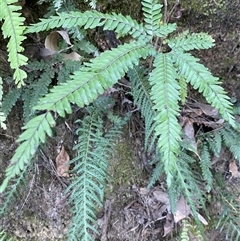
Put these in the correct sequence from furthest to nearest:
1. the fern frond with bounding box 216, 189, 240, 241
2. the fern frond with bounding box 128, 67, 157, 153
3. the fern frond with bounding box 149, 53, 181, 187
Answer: the fern frond with bounding box 216, 189, 240, 241, the fern frond with bounding box 128, 67, 157, 153, the fern frond with bounding box 149, 53, 181, 187

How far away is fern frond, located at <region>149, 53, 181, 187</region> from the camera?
1511mm

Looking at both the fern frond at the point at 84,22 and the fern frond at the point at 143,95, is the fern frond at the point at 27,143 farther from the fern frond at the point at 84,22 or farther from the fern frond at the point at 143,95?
the fern frond at the point at 143,95

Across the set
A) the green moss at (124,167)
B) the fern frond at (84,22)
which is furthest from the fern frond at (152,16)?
the green moss at (124,167)

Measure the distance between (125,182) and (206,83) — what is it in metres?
1.17

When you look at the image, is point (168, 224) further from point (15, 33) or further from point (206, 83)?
point (15, 33)

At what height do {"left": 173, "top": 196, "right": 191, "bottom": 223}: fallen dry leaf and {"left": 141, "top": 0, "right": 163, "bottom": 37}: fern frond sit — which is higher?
{"left": 141, "top": 0, "right": 163, "bottom": 37}: fern frond

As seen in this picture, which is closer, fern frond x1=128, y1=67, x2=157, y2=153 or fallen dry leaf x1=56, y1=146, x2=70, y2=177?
fern frond x1=128, y1=67, x2=157, y2=153

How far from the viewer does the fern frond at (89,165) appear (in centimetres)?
207

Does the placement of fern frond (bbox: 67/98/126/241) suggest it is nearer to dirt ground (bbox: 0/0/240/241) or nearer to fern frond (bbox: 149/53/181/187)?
dirt ground (bbox: 0/0/240/241)

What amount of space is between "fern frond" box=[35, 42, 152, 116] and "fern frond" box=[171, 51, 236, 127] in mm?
174

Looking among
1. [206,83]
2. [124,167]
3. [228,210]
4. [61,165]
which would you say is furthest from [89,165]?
[228,210]

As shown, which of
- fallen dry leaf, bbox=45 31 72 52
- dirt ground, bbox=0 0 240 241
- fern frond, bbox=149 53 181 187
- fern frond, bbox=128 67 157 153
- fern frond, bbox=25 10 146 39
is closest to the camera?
fern frond, bbox=149 53 181 187

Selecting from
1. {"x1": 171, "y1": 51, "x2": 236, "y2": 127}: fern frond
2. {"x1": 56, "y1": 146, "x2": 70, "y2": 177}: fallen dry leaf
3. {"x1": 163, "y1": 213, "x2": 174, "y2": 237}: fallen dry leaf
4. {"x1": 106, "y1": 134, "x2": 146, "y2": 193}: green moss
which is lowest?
{"x1": 163, "y1": 213, "x2": 174, "y2": 237}: fallen dry leaf

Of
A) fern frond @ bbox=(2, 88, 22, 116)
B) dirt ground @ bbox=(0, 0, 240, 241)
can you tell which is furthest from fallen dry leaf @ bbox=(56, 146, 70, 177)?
fern frond @ bbox=(2, 88, 22, 116)
